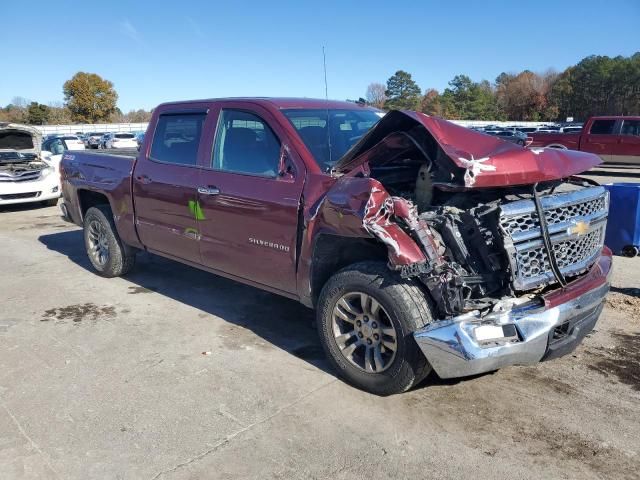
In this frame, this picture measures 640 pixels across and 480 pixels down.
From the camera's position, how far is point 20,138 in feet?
43.6

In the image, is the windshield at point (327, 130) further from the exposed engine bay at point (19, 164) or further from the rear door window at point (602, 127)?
the rear door window at point (602, 127)

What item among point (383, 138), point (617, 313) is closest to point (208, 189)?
point (383, 138)

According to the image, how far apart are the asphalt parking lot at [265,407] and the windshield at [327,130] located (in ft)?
5.01

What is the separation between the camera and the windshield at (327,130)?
4054 mm

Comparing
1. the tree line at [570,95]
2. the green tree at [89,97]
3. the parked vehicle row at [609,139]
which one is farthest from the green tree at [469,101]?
the green tree at [89,97]

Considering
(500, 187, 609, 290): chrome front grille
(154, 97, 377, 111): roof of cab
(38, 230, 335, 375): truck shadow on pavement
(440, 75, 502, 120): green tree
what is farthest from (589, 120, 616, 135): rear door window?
(440, 75, 502, 120): green tree

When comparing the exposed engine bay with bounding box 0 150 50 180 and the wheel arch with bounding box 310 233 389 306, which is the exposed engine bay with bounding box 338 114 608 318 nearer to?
the wheel arch with bounding box 310 233 389 306

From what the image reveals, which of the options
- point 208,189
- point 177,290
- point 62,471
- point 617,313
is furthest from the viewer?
point 177,290

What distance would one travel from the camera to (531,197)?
340 cm

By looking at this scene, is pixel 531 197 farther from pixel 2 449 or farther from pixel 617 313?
pixel 2 449

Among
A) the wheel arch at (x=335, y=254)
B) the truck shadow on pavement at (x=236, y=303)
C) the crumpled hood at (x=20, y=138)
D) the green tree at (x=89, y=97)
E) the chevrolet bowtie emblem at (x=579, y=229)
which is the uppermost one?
the green tree at (x=89, y=97)

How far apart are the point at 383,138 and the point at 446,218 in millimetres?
690

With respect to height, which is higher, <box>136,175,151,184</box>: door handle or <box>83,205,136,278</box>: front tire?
<box>136,175,151,184</box>: door handle

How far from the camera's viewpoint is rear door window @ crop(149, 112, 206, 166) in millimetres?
4824
